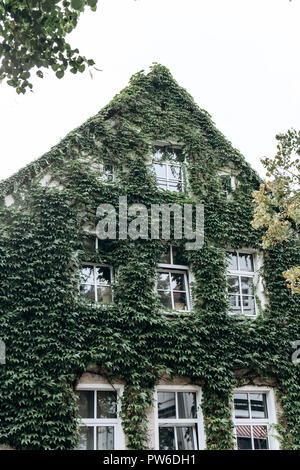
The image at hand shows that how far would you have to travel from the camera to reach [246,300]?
43.6 feet

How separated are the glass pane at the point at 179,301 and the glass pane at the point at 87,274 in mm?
2090

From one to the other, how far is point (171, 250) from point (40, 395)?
190 inches

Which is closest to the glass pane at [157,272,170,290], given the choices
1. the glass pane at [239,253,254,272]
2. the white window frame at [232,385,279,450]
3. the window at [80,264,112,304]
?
the window at [80,264,112,304]

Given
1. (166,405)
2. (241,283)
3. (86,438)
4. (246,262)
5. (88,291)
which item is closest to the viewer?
(86,438)

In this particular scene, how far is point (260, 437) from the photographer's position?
A: 1184 centimetres

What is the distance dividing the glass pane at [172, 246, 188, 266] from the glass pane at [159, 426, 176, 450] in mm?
3940

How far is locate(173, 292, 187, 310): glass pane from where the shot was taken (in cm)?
1248

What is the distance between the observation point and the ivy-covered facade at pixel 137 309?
10453 millimetres

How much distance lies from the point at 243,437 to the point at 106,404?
3275 millimetres

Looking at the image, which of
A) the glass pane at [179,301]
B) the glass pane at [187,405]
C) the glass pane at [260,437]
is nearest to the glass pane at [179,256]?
the glass pane at [179,301]

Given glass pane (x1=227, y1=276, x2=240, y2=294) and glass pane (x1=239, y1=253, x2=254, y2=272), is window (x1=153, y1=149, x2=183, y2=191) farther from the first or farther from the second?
glass pane (x1=227, y1=276, x2=240, y2=294)

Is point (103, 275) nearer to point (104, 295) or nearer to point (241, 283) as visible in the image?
point (104, 295)

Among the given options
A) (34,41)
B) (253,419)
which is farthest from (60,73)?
(253,419)
